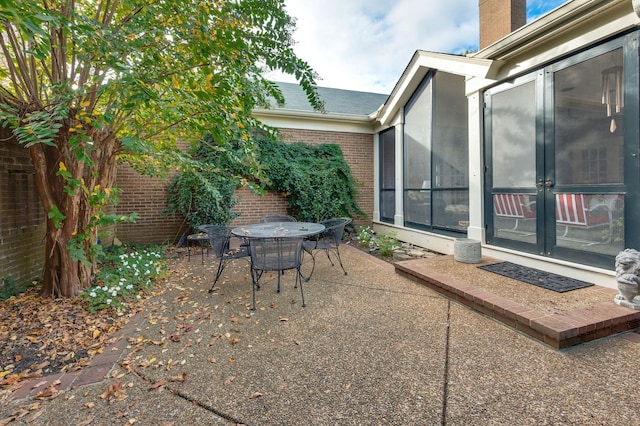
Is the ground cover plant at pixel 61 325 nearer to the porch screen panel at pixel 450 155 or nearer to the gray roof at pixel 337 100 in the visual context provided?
the porch screen panel at pixel 450 155

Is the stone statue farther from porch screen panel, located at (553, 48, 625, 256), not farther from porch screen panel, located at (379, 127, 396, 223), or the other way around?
porch screen panel, located at (379, 127, 396, 223)

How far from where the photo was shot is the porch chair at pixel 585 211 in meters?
3.26

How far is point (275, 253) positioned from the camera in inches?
139

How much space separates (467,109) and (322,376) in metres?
5.32

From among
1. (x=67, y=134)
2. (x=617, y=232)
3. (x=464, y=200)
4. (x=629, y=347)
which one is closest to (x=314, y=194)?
(x=464, y=200)

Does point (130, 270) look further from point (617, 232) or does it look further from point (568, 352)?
point (617, 232)

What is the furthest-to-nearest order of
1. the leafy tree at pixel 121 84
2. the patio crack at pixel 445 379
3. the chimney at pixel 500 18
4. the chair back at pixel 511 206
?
the chimney at pixel 500 18, the chair back at pixel 511 206, the leafy tree at pixel 121 84, the patio crack at pixel 445 379

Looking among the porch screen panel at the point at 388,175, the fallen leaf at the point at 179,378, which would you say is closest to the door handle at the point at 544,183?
the porch screen panel at the point at 388,175

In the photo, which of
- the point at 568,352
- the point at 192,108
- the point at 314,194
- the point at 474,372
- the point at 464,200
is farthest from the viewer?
the point at 314,194

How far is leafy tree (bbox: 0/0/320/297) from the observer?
7.97 feet

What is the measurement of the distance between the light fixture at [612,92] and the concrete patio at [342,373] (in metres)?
2.05

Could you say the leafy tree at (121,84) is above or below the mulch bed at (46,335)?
above

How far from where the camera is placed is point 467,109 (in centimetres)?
546

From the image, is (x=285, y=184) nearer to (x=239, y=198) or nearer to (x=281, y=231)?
(x=239, y=198)
